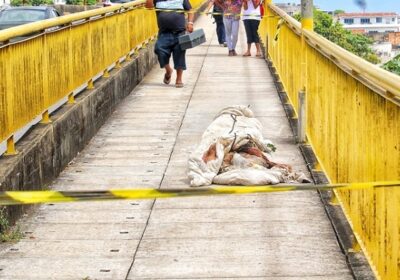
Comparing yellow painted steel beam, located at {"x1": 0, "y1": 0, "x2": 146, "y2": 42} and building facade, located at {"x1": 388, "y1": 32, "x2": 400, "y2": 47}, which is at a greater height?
yellow painted steel beam, located at {"x1": 0, "y1": 0, "x2": 146, "y2": 42}

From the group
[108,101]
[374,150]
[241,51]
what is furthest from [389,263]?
[241,51]

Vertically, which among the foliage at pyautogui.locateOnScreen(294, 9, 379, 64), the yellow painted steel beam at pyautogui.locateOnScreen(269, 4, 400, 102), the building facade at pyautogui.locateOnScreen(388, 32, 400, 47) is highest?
the yellow painted steel beam at pyautogui.locateOnScreen(269, 4, 400, 102)

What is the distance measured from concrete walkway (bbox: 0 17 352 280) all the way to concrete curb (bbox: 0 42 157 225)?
6.5 inches

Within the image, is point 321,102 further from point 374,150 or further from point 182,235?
point 374,150

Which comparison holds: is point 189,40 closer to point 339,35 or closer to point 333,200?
point 333,200

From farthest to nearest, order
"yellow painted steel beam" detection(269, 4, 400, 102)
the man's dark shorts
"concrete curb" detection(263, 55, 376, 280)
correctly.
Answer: the man's dark shorts < "concrete curb" detection(263, 55, 376, 280) < "yellow painted steel beam" detection(269, 4, 400, 102)

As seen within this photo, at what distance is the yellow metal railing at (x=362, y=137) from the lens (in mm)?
4742

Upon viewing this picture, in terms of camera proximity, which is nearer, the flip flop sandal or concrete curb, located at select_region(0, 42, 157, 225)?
concrete curb, located at select_region(0, 42, 157, 225)

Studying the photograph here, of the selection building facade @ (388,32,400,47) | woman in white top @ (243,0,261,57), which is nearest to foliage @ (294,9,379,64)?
building facade @ (388,32,400,47)

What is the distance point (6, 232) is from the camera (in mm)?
6777

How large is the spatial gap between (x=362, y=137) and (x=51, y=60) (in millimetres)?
4324

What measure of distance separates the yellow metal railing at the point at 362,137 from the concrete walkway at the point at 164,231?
39 cm

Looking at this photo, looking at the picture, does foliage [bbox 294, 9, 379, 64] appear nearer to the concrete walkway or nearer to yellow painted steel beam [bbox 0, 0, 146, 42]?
yellow painted steel beam [bbox 0, 0, 146, 42]

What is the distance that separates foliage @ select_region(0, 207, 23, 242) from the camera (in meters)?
6.66
